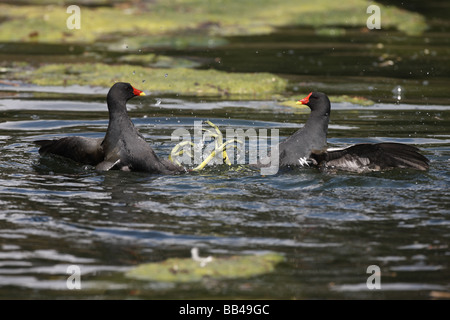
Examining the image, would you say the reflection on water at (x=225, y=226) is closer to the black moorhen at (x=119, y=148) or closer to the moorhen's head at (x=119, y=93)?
the black moorhen at (x=119, y=148)

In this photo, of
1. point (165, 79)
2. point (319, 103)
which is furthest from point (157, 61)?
point (319, 103)

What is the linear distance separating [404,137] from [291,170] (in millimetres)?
2610

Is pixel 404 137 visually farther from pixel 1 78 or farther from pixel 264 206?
pixel 1 78

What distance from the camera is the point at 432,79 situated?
1428 cm

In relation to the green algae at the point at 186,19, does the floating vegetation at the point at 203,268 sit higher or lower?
lower

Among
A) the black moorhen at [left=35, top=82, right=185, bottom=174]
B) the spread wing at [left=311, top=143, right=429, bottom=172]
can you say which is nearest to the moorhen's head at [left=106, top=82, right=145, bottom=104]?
the black moorhen at [left=35, top=82, right=185, bottom=174]

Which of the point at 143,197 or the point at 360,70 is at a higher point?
the point at 360,70

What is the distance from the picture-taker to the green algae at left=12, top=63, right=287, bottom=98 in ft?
43.9

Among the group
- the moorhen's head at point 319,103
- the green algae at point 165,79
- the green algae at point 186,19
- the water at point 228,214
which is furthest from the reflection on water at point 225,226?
the green algae at point 186,19

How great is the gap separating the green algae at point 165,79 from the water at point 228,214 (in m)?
1.25

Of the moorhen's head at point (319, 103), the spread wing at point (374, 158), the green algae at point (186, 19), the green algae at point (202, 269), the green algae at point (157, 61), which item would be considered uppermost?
the green algae at point (186, 19)

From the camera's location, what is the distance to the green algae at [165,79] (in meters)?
13.4

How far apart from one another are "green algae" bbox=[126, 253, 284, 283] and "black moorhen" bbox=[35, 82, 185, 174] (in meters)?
2.92

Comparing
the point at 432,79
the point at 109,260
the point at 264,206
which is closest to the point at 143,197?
the point at 264,206
